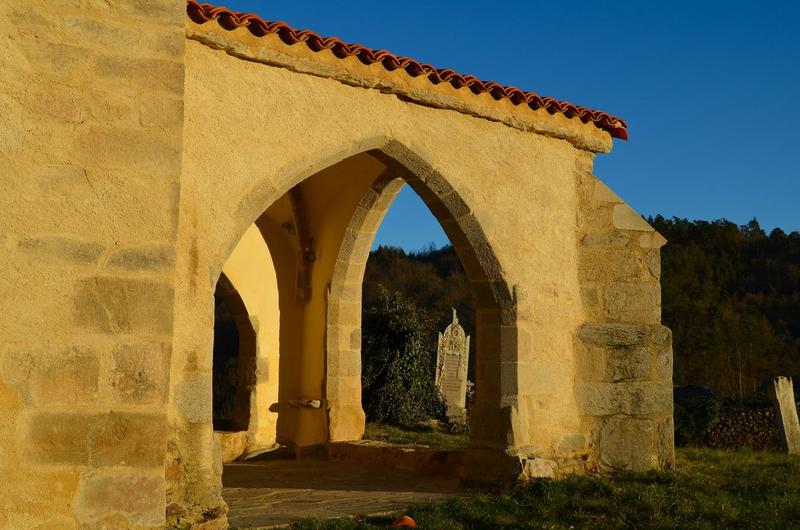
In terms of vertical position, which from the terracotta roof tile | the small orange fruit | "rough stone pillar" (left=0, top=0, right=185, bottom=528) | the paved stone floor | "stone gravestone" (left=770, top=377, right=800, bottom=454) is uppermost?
the terracotta roof tile

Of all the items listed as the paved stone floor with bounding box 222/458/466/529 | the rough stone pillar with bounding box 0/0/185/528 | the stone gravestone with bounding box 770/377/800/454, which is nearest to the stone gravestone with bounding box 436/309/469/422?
the paved stone floor with bounding box 222/458/466/529

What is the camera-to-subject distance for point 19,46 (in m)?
3.85

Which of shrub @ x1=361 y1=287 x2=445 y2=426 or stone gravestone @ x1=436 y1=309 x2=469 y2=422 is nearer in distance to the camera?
shrub @ x1=361 y1=287 x2=445 y2=426

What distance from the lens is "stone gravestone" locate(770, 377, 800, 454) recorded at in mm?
9109

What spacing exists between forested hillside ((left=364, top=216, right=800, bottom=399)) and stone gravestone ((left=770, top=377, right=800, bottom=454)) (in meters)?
5.55

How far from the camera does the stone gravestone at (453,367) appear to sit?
13.6 metres

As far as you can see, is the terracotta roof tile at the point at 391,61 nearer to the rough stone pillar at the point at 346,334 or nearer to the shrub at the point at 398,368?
the rough stone pillar at the point at 346,334

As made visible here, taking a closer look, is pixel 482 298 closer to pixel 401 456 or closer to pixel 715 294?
pixel 401 456

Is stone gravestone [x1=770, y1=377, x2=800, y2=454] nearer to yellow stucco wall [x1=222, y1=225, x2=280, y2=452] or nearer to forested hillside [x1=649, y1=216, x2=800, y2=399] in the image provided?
yellow stucco wall [x1=222, y1=225, x2=280, y2=452]

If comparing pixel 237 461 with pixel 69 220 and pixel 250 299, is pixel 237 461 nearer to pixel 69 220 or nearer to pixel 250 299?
pixel 250 299

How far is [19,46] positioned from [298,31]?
96.5 inches

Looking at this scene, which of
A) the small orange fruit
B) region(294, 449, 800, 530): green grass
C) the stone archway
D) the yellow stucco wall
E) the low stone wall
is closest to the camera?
the small orange fruit

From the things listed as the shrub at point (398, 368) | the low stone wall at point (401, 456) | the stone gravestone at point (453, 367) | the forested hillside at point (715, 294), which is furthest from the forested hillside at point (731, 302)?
the low stone wall at point (401, 456)

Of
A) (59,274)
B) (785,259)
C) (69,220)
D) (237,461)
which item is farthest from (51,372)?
(785,259)
